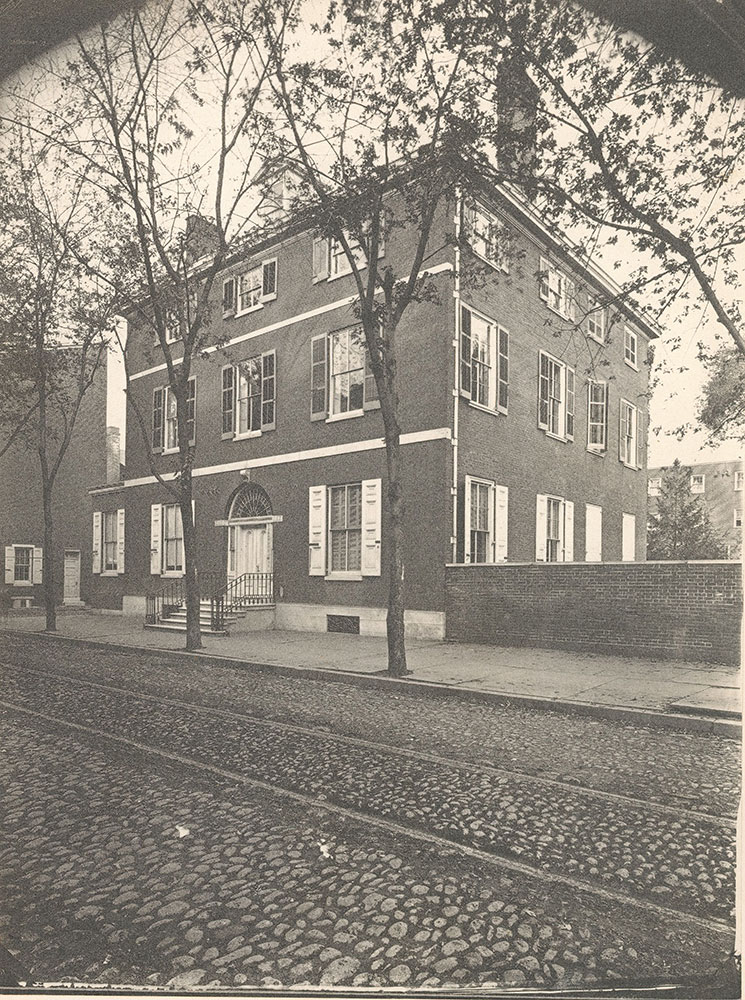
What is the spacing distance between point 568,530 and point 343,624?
5888 millimetres

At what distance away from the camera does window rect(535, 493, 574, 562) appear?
14.6 meters

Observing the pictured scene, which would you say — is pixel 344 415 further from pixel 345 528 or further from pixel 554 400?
pixel 554 400

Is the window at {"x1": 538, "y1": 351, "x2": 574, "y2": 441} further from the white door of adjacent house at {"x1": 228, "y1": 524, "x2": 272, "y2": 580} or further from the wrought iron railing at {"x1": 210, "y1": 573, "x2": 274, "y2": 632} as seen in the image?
the wrought iron railing at {"x1": 210, "y1": 573, "x2": 274, "y2": 632}

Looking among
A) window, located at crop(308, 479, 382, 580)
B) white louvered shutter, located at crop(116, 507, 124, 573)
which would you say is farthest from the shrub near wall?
white louvered shutter, located at crop(116, 507, 124, 573)

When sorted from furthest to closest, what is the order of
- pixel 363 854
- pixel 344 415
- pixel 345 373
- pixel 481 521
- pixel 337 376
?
pixel 337 376
pixel 345 373
pixel 344 415
pixel 481 521
pixel 363 854

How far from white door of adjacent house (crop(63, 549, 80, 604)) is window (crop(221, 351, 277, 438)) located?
9.70m

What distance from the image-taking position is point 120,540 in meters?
20.1

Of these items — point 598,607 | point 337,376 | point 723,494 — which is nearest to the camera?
point 723,494

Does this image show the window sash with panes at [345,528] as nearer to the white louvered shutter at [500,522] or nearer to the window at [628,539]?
the white louvered shutter at [500,522]

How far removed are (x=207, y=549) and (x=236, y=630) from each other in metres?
3.73

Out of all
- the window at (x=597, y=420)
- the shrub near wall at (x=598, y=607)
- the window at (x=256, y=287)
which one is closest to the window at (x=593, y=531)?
the window at (x=597, y=420)

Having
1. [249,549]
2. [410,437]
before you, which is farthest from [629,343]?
[249,549]

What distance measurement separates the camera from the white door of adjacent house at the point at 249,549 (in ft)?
51.7

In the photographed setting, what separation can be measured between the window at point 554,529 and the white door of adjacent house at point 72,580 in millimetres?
16324
